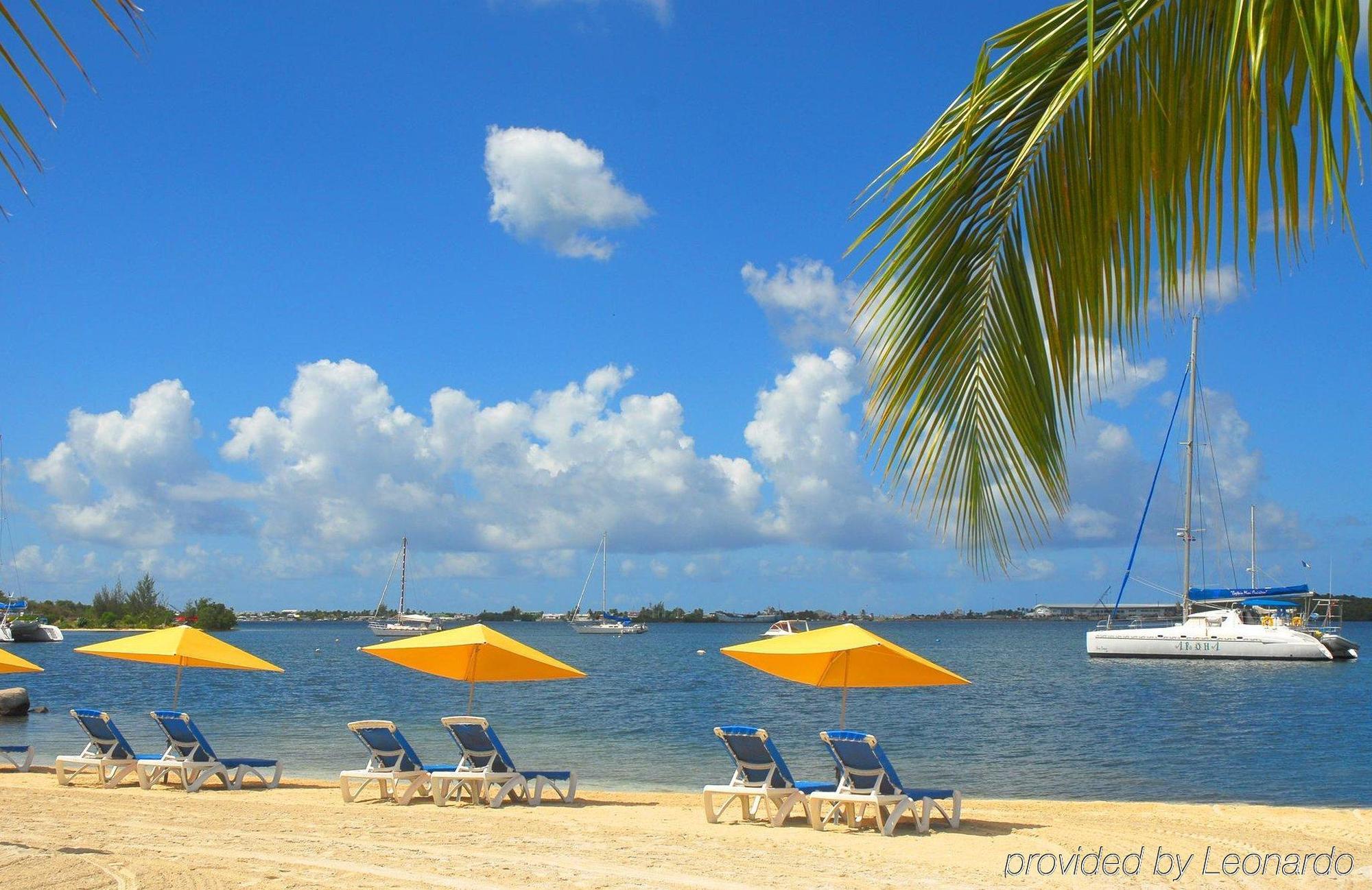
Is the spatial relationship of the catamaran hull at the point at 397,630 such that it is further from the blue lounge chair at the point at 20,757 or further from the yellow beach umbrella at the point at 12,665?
the yellow beach umbrella at the point at 12,665

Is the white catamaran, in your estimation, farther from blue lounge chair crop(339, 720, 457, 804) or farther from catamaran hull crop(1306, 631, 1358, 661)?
blue lounge chair crop(339, 720, 457, 804)

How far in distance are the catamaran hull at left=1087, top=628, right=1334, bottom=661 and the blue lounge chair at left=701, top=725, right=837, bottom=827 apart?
47.2 m

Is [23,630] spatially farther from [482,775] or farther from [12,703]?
[482,775]

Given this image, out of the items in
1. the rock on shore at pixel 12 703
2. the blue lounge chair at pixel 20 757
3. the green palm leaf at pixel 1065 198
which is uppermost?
the green palm leaf at pixel 1065 198

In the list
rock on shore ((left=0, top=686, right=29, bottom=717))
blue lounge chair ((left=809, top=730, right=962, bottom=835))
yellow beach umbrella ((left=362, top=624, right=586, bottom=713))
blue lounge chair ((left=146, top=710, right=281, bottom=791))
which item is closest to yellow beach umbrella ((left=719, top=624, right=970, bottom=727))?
blue lounge chair ((left=809, top=730, right=962, bottom=835))

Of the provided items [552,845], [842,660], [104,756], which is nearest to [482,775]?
[552,845]

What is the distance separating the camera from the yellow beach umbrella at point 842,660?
41.7 ft

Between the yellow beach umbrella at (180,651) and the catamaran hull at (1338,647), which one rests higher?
the yellow beach umbrella at (180,651)

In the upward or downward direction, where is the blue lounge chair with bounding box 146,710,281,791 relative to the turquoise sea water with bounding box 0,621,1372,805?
upward

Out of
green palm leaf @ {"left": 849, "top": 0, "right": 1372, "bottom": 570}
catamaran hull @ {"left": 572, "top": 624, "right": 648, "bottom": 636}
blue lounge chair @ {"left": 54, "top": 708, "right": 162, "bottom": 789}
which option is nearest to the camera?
green palm leaf @ {"left": 849, "top": 0, "right": 1372, "bottom": 570}

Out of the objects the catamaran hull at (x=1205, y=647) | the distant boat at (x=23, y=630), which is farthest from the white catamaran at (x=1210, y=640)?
the distant boat at (x=23, y=630)

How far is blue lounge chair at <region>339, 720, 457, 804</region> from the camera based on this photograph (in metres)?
13.6

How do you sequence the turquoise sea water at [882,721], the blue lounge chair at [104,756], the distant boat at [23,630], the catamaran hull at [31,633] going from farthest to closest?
the catamaran hull at [31,633], the distant boat at [23,630], the turquoise sea water at [882,721], the blue lounge chair at [104,756]

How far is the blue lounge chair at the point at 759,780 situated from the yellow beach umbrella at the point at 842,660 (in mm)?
830
